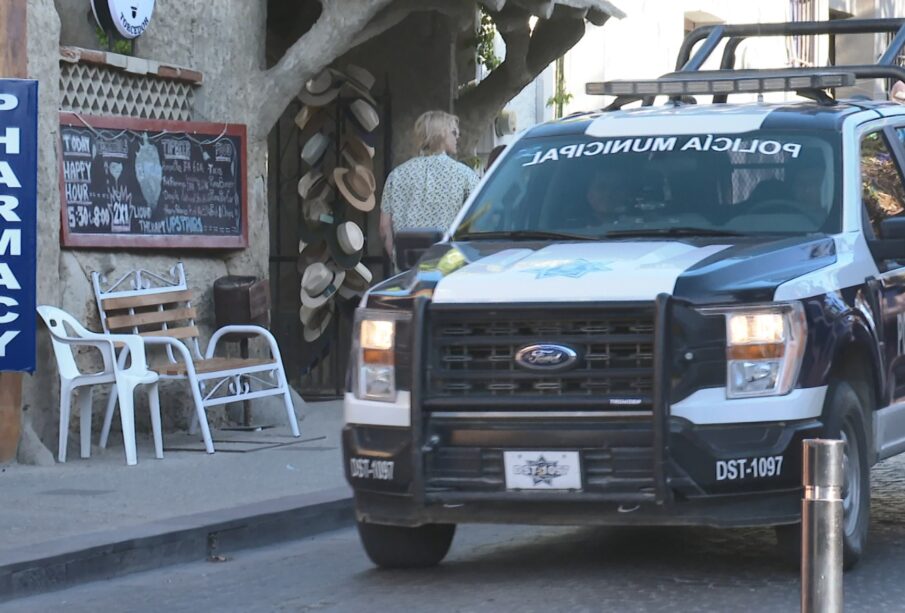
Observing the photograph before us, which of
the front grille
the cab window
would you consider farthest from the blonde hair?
the front grille

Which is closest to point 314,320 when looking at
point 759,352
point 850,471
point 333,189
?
point 333,189

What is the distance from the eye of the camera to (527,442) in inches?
266

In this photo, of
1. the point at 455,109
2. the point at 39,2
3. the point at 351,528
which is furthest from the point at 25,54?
the point at 455,109

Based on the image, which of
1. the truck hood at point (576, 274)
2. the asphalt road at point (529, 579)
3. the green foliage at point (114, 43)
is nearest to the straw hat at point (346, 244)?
the green foliage at point (114, 43)

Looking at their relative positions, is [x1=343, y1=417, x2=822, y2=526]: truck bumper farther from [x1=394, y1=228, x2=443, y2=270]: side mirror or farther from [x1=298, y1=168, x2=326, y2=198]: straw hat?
[x1=298, y1=168, x2=326, y2=198]: straw hat

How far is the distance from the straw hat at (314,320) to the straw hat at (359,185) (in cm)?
84

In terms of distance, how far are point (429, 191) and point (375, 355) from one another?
386 cm

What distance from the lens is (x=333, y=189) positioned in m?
14.9

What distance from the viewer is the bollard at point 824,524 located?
4.56 meters

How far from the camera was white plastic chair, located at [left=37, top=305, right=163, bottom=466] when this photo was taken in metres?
10.7

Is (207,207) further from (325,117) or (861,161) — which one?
(861,161)

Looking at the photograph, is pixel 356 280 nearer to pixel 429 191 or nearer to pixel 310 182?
pixel 310 182

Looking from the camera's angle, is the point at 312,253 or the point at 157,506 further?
the point at 312,253

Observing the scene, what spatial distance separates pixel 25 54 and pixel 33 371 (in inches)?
71.2
